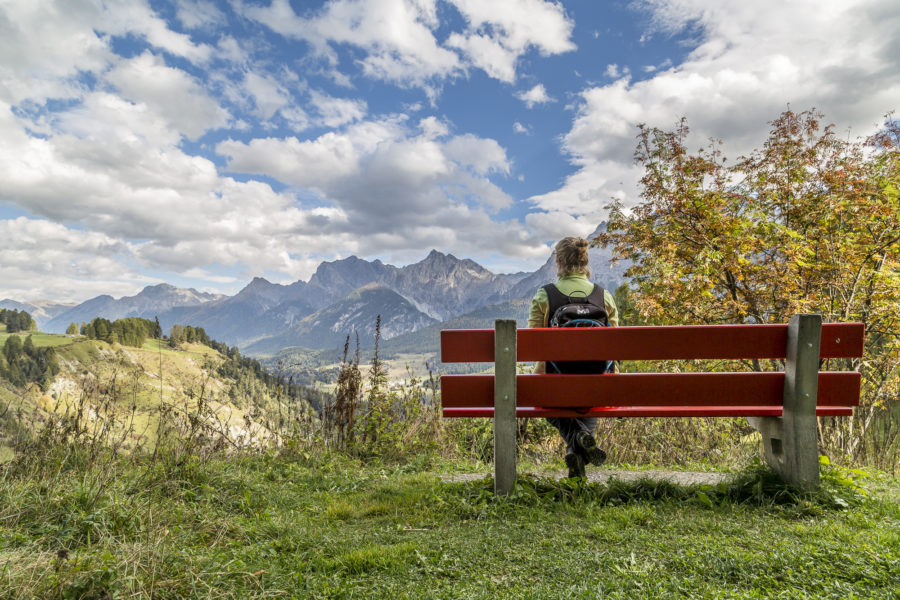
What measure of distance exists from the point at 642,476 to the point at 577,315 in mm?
1788

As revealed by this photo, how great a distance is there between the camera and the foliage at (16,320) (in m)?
143

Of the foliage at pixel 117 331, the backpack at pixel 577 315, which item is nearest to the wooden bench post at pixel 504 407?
the backpack at pixel 577 315

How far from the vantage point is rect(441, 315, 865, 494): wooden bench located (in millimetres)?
3414

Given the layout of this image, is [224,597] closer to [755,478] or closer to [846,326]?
[755,478]

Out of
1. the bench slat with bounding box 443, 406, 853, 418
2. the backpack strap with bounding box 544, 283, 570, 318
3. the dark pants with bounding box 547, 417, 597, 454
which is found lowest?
the dark pants with bounding box 547, 417, 597, 454

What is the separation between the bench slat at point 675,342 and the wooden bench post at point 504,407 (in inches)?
5.0

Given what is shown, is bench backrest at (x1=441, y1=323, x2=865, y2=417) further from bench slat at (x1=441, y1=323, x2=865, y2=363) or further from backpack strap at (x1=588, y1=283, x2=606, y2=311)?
backpack strap at (x1=588, y1=283, x2=606, y2=311)

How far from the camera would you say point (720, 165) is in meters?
7.72

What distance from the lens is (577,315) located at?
4059 mm

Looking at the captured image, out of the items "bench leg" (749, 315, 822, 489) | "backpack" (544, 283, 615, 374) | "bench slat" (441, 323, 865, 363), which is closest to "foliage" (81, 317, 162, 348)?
"backpack" (544, 283, 615, 374)

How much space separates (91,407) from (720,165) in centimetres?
930

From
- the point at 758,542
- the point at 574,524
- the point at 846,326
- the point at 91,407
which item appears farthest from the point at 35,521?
the point at 846,326

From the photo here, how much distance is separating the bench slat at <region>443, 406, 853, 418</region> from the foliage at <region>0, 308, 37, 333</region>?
7474 inches

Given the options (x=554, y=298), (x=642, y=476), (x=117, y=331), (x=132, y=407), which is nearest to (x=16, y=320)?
(x=117, y=331)
